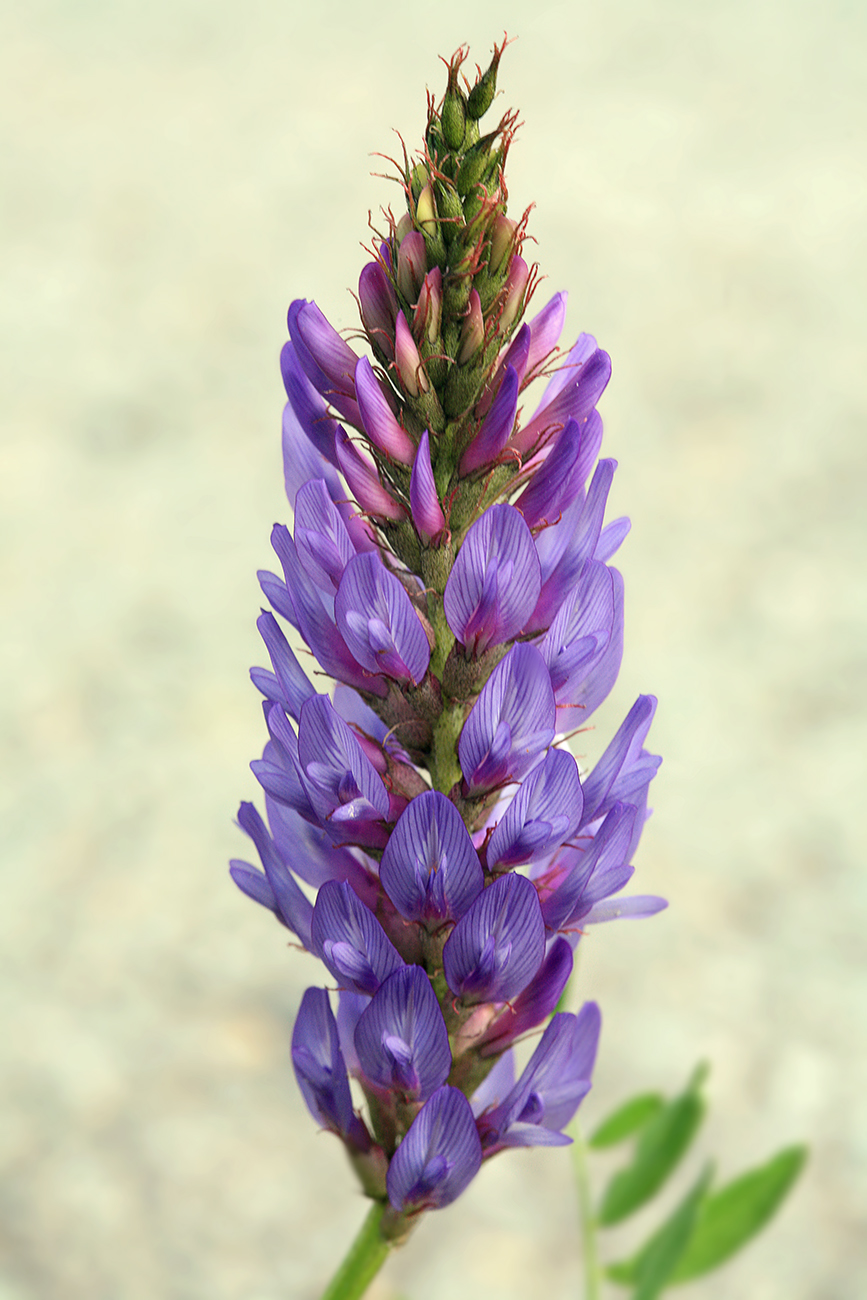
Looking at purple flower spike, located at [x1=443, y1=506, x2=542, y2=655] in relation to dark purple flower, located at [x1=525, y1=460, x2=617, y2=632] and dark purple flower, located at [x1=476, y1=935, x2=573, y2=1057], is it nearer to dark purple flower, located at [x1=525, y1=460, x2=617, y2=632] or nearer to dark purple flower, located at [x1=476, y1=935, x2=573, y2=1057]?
dark purple flower, located at [x1=525, y1=460, x2=617, y2=632]

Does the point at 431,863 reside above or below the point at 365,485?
below

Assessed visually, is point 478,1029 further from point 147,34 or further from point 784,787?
point 147,34

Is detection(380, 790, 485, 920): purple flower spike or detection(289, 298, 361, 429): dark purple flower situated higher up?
detection(289, 298, 361, 429): dark purple flower

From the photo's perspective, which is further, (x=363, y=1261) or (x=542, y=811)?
(x=363, y=1261)

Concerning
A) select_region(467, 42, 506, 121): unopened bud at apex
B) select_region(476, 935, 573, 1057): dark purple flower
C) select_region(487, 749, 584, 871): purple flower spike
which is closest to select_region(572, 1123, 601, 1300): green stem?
select_region(476, 935, 573, 1057): dark purple flower

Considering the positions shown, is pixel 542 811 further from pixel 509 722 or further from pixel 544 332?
pixel 544 332

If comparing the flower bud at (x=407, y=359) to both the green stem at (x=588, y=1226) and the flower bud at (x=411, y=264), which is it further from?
the green stem at (x=588, y=1226)

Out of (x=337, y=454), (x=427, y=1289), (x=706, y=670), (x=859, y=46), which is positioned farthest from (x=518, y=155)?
(x=337, y=454)

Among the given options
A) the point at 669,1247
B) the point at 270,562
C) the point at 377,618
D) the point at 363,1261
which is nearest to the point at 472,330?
the point at 377,618
